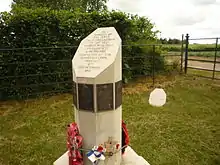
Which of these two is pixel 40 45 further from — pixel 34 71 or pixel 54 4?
pixel 54 4

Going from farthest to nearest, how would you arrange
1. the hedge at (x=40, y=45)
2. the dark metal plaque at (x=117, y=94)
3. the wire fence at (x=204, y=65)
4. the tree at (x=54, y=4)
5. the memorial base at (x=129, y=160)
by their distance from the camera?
the tree at (x=54, y=4) < the wire fence at (x=204, y=65) < the hedge at (x=40, y=45) < the memorial base at (x=129, y=160) < the dark metal plaque at (x=117, y=94)

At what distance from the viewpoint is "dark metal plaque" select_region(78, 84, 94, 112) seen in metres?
1.74

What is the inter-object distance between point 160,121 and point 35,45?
3.32 meters

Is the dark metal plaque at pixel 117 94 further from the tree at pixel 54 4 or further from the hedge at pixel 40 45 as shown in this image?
the tree at pixel 54 4

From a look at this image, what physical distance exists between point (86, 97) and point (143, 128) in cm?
204

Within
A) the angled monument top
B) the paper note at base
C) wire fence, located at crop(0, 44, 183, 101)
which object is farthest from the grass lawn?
the angled monument top

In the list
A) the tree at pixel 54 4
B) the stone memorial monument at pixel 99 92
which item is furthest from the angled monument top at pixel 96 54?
the tree at pixel 54 4

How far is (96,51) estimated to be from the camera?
1934 mm

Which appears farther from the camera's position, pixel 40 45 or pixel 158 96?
pixel 40 45

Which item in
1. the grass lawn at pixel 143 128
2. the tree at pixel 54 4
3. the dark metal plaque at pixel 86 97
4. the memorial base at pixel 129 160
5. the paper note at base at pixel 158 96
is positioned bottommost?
the grass lawn at pixel 143 128

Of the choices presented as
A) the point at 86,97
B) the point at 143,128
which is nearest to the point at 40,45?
the point at 143,128

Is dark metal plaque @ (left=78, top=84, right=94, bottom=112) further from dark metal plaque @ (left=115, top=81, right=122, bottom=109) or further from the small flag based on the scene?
the small flag

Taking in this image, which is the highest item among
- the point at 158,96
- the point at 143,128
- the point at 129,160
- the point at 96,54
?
the point at 96,54

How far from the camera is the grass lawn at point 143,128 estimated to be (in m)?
2.82
